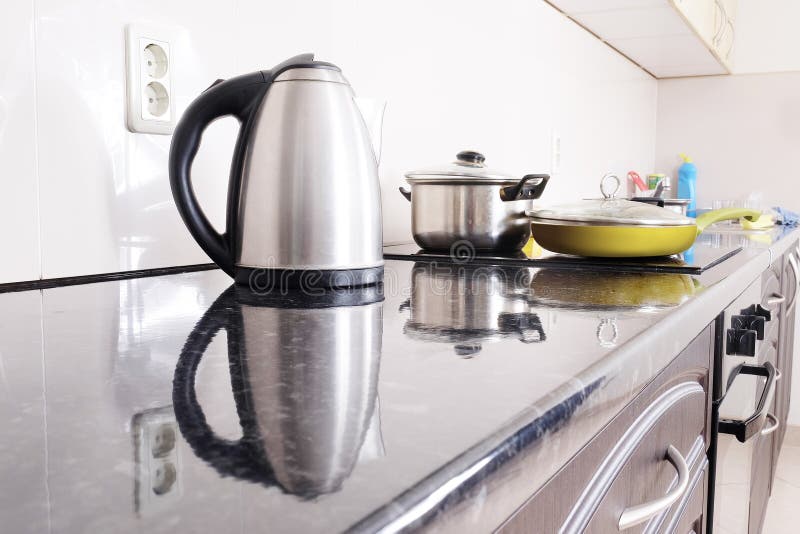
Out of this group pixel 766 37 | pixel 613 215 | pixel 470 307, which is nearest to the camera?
pixel 470 307

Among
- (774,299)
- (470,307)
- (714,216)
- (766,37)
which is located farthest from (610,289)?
(766,37)

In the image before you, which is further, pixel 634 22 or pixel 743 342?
pixel 634 22

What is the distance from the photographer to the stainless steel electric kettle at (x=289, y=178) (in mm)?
661

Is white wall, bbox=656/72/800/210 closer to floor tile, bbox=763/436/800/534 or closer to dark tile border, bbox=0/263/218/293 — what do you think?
floor tile, bbox=763/436/800/534

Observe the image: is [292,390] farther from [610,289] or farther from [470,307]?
[610,289]

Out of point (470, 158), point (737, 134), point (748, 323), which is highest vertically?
point (737, 134)

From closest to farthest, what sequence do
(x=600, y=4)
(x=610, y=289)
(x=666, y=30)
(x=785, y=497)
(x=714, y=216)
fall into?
(x=610, y=289) → (x=714, y=216) → (x=600, y=4) → (x=666, y=30) → (x=785, y=497)

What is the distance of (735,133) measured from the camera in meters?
3.03

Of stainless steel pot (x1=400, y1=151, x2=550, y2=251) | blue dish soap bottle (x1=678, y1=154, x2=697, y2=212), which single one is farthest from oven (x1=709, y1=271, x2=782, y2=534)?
blue dish soap bottle (x1=678, y1=154, x2=697, y2=212)

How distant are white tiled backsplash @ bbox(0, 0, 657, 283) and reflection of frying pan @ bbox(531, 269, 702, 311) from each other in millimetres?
283

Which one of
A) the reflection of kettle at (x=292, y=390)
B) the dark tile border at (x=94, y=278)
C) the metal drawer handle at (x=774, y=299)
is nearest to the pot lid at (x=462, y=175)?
the dark tile border at (x=94, y=278)

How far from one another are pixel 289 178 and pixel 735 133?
2850 millimetres

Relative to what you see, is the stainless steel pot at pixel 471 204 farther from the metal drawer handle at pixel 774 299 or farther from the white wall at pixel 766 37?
the white wall at pixel 766 37

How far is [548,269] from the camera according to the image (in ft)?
2.97
